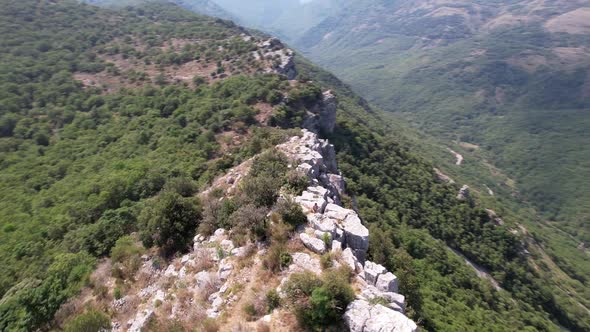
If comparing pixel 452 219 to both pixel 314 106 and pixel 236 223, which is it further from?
pixel 236 223

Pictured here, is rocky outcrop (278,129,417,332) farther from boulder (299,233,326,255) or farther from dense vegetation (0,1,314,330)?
dense vegetation (0,1,314,330)

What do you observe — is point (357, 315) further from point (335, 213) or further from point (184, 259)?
point (184, 259)

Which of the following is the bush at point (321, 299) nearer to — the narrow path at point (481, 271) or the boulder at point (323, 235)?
the boulder at point (323, 235)

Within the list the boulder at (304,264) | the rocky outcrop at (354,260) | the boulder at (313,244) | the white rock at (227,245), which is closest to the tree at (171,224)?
the white rock at (227,245)

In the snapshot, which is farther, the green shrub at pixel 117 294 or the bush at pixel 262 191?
the bush at pixel 262 191

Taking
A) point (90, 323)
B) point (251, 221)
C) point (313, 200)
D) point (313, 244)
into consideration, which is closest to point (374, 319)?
point (313, 244)

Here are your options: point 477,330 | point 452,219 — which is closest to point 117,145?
point 477,330

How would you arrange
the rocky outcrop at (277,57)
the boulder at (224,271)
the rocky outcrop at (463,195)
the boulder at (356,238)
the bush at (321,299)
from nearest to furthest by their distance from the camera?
the bush at (321,299) → the boulder at (224,271) → the boulder at (356,238) → the rocky outcrop at (463,195) → the rocky outcrop at (277,57)
